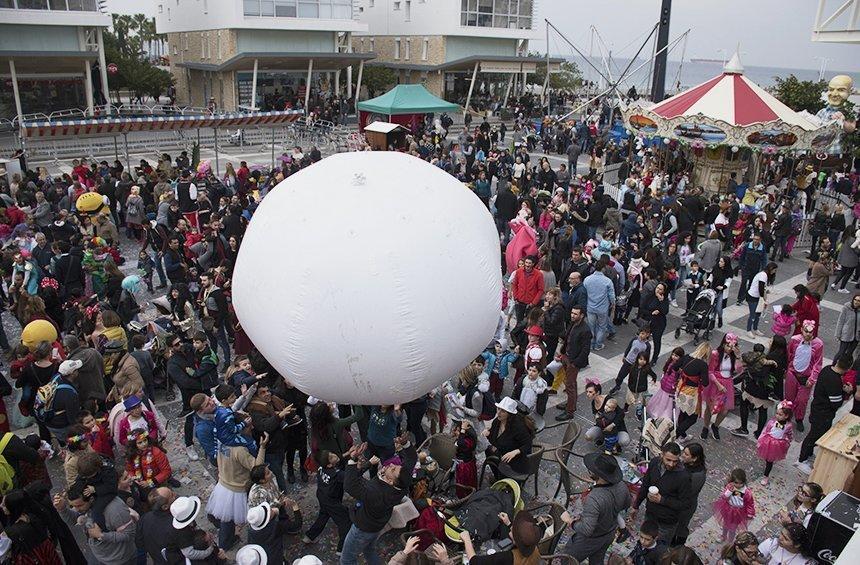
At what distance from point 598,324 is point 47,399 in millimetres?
7304

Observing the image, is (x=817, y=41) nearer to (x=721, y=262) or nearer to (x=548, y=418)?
(x=721, y=262)

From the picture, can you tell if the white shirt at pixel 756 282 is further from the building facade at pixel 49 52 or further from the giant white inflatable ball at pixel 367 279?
Answer: the building facade at pixel 49 52

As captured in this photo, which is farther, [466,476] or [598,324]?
[598,324]

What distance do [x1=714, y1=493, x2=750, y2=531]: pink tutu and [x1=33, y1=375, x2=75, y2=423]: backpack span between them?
639 centimetres

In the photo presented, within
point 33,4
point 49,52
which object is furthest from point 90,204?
point 33,4

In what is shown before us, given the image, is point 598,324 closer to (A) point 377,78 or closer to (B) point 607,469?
(B) point 607,469

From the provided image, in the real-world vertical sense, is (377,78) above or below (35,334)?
above

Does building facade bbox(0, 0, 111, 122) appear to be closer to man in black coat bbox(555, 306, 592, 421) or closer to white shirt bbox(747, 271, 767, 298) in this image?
man in black coat bbox(555, 306, 592, 421)

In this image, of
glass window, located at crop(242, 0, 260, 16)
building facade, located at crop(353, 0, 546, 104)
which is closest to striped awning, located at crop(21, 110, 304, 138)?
glass window, located at crop(242, 0, 260, 16)

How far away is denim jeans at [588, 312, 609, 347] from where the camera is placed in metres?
9.30

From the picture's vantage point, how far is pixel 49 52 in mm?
24422

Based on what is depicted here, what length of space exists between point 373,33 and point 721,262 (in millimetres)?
36668

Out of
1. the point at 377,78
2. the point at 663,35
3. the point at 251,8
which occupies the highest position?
the point at 251,8

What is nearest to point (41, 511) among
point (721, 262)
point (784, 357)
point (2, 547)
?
point (2, 547)
